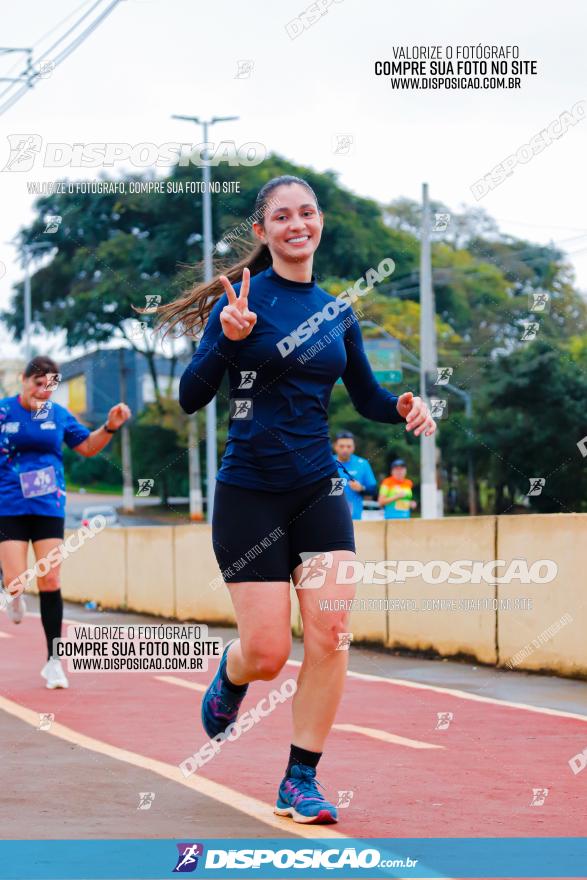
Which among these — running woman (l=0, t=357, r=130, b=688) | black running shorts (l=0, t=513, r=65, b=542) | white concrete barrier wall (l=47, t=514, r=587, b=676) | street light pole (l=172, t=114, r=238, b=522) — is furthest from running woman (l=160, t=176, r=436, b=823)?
street light pole (l=172, t=114, r=238, b=522)

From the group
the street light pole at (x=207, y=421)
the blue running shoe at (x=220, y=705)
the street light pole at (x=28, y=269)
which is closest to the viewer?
the blue running shoe at (x=220, y=705)

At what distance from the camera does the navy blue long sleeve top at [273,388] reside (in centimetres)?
530

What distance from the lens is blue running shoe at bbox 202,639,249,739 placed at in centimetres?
578

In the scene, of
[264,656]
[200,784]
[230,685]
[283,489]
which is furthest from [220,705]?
[283,489]

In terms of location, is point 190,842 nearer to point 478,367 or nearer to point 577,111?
point 577,111

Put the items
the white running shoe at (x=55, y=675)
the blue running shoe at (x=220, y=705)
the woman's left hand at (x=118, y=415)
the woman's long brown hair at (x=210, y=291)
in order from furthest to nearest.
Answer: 1. the white running shoe at (x=55, y=675)
2. the woman's left hand at (x=118, y=415)
3. the blue running shoe at (x=220, y=705)
4. the woman's long brown hair at (x=210, y=291)

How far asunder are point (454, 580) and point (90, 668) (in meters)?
2.56

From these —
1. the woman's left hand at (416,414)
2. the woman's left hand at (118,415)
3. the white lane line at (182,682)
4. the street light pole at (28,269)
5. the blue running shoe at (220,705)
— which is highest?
the street light pole at (28,269)

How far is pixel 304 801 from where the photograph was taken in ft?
17.0

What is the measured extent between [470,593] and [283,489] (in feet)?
19.3

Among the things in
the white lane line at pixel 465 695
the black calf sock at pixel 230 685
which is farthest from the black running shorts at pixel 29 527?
the black calf sock at pixel 230 685

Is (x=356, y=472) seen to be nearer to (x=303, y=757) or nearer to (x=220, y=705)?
(x=220, y=705)

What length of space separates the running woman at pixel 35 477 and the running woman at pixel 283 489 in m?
4.41

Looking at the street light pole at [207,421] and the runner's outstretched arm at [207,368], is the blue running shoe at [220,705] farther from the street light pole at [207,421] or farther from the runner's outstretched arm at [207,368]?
the street light pole at [207,421]
